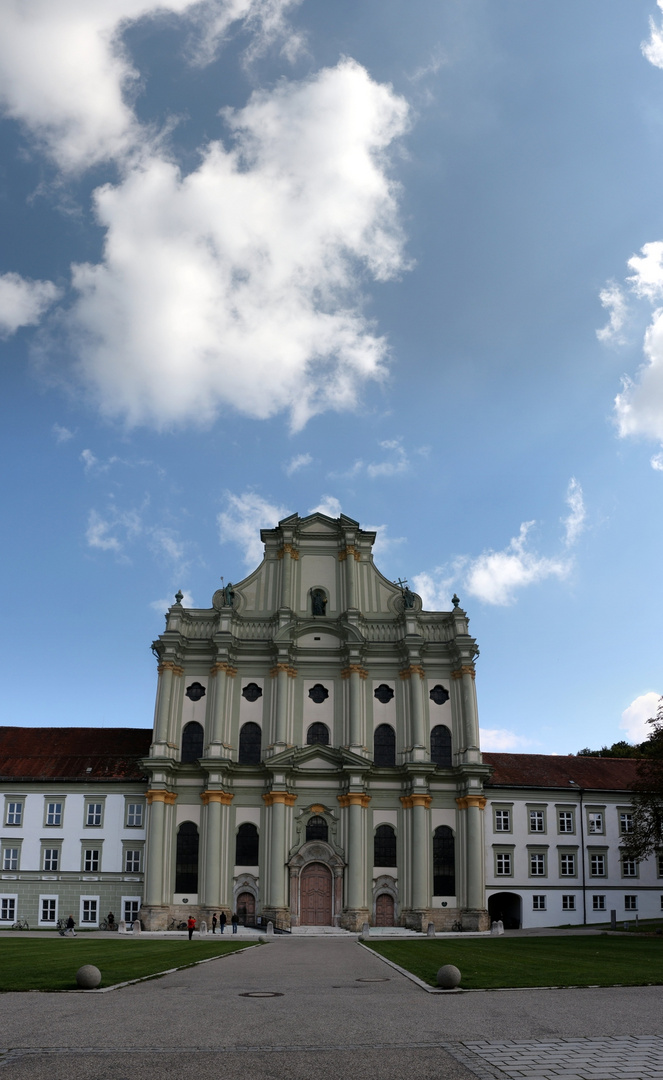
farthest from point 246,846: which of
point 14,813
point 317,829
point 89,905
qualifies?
point 14,813

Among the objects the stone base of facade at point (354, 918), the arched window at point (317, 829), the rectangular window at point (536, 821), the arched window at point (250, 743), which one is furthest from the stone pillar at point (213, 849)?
the rectangular window at point (536, 821)

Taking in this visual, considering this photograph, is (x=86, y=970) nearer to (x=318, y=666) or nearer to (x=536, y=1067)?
(x=536, y=1067)

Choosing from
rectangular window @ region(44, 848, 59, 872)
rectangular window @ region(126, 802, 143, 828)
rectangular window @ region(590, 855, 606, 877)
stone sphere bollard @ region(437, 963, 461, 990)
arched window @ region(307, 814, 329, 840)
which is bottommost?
rectangular window @ region(590, 855, 606, 877)

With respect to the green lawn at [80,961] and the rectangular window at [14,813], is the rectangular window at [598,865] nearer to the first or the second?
the green lawn at [80,961]

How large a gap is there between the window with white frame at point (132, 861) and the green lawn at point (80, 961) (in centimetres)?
1936

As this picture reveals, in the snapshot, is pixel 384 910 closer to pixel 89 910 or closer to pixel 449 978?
pixel 89 910

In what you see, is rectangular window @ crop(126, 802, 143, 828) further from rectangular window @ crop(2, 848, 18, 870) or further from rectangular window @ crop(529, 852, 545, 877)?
rectangular window @ crop(529, 852, 545, 877)

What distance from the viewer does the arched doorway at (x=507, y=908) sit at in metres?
55.1

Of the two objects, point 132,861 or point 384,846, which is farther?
point 384,846

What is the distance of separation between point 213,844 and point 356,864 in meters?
8.66

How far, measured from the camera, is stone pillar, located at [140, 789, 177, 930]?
49.7 m

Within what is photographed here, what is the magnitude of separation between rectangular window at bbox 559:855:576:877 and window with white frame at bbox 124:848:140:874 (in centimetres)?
2669

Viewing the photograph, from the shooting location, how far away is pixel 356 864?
5206 cm

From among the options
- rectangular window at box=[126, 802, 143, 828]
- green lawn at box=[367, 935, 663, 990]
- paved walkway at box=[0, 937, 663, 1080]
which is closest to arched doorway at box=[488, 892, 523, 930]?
green lawn at box=[367, 935, 663, 990]
